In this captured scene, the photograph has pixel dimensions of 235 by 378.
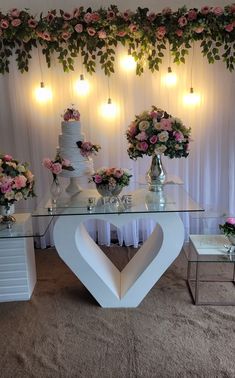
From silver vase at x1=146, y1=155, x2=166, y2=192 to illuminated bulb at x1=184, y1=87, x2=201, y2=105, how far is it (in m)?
0.96

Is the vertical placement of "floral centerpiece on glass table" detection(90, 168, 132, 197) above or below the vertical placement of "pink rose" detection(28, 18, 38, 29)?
below

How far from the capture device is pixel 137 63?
322 cm

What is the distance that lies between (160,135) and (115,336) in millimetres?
1414

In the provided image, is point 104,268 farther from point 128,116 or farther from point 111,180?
point 128,116

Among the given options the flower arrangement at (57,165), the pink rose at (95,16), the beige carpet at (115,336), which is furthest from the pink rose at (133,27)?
the beige carpet at (115,336)

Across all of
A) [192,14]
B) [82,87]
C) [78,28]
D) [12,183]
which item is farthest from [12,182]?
[192,14]

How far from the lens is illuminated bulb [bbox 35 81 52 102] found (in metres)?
3.30

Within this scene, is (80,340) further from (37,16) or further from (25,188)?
(37,16)

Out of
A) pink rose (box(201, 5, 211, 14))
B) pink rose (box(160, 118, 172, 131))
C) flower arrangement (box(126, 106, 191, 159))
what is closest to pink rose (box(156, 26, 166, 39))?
pink rose (box(201, 5, 211, 14))

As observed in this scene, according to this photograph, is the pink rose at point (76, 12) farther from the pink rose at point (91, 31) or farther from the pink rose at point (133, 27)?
the pink rose at point (133, 27)

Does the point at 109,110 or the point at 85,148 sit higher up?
the point at 109,110

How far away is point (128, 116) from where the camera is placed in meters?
3.42

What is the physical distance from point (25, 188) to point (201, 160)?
1896 mm

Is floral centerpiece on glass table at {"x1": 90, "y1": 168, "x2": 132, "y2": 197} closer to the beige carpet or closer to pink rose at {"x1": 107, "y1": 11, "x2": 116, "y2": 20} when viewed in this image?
the beige carpet
